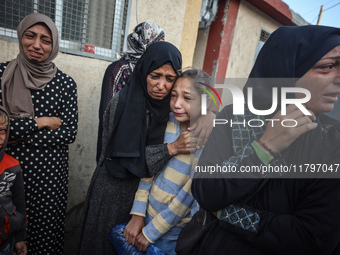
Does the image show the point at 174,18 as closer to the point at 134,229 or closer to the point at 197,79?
the point at 197,79

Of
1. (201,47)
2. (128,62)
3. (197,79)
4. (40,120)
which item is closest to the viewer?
(197,79)

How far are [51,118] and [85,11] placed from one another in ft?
4.86

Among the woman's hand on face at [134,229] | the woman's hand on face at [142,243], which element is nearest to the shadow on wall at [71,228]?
the woman's hand on face at [134,229]

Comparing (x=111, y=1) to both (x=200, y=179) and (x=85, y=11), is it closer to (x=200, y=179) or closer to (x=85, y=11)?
(x=85, y=11)

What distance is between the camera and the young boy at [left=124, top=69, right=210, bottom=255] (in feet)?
4.02

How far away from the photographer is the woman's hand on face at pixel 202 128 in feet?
4.16

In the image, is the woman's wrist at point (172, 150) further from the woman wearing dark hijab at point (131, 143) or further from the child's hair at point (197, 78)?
the child's hair at point (197, 78)

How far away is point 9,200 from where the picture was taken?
1446mm

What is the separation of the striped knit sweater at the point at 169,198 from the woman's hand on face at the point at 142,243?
0.02 m

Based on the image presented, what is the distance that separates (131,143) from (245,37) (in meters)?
4.82

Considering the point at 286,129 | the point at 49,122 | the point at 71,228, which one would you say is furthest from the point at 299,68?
the point at 71,228

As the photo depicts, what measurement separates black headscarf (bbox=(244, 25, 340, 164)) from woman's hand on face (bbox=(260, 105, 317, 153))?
0.22 feet

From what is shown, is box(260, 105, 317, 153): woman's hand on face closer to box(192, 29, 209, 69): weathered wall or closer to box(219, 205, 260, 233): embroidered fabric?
box(219, 205, 260, 233): embroidered fabric

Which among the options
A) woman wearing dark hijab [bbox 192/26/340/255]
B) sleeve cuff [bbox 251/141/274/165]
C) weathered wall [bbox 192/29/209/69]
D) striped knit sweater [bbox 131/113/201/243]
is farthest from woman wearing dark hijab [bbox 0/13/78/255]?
weathered wall [bbox 192/29/209/69]
